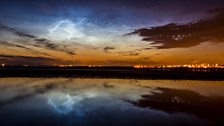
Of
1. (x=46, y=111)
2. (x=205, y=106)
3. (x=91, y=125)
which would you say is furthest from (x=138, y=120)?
(x=205, y=106)

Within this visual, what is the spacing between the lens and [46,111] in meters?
16.9

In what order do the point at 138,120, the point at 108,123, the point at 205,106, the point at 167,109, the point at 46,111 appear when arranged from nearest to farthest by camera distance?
the point at 108,123 → the point at 138,120 → the point at 46,111 → the point at 167,109 → the point at 205,106

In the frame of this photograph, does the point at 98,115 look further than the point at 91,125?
A: Yes

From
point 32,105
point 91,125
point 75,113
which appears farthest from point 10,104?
point 91,125

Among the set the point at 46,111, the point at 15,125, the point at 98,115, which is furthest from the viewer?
the point at 46,111

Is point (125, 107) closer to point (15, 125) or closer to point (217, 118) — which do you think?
point (217, 118)

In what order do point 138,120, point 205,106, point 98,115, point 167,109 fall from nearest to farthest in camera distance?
point 138,120, point 98,115, point 167,109, point 205,106

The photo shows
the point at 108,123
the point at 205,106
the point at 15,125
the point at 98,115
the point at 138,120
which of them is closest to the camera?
the point at 15,125

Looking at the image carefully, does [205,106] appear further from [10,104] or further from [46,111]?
[10,104]

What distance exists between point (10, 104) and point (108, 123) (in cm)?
907

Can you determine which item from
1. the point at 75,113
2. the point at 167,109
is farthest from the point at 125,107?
the point at 75,113

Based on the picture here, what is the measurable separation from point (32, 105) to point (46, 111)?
2.83 metres

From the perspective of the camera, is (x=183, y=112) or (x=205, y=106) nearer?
(x=183, y=112)

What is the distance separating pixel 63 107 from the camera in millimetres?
18828
